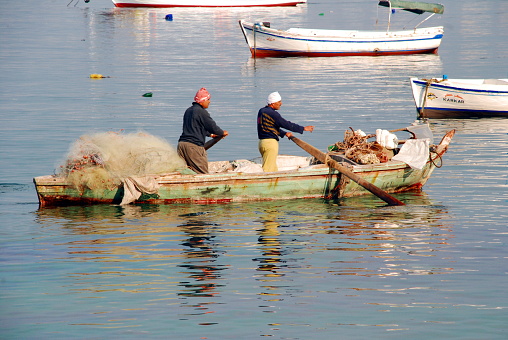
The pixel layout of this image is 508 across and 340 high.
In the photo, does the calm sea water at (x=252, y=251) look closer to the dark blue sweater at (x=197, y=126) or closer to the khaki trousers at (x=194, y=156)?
the khaki trousers at (x=194, y=156)

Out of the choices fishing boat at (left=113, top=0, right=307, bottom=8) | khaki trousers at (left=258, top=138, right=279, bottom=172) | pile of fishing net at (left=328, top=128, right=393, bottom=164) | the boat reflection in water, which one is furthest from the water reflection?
fishing boat at (left=113, top=0, right=307, bottom=8)

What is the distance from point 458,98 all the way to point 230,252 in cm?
1544

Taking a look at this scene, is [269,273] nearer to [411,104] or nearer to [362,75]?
[411,104]

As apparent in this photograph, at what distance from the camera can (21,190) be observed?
16.1 metres

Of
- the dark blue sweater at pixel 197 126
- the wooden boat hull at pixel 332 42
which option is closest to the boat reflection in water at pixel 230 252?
the dark blue sweater at pixel 197 126

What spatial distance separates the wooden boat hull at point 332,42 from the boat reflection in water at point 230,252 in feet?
91.2

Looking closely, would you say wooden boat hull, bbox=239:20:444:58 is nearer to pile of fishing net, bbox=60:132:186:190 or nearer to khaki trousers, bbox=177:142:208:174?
khaki trousers, bbox=177:142:208:174

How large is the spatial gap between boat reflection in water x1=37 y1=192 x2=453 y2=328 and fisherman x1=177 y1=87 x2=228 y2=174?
3.03 ft

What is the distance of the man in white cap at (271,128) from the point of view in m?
14.5

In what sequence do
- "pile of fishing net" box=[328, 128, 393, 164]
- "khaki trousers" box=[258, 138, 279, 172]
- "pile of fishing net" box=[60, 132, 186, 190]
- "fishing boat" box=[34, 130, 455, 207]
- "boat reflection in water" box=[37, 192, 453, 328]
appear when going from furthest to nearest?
1. "pile of fishing net" box=[328, 128, 393, 164]
2. "khaki trousers" box=[258, 138, 279, 172]
3. "fishing boat" box=[34, 130, 455, 207]
4. "pile of fishing net" box=[60, 132, 186, 190]
5. "boat reflection in water" box=[37, 192, 453, 328]

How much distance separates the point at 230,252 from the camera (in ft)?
38.5

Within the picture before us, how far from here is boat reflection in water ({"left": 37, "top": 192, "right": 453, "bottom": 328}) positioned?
9.80 meters

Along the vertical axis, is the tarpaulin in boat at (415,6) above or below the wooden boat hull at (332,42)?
above

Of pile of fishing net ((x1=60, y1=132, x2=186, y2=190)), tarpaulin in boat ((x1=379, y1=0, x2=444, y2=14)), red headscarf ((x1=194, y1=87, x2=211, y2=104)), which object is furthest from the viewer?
tarpaulin in boat ((x1=379, y1=0, x2=444, y2=14))
